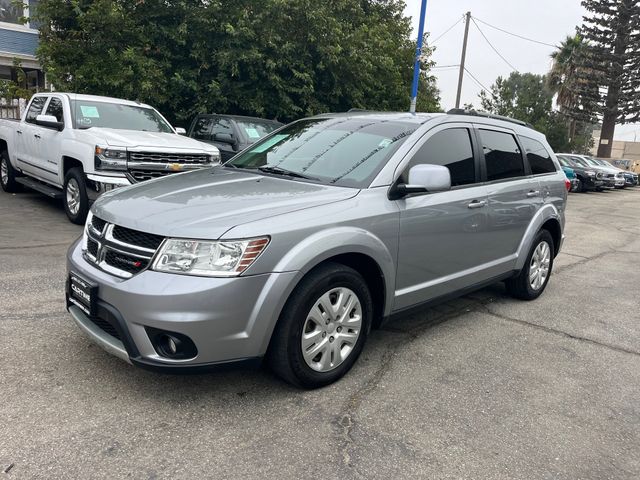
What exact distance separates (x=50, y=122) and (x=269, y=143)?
188 inches

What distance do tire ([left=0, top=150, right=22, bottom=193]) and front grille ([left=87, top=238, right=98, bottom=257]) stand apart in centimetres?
736

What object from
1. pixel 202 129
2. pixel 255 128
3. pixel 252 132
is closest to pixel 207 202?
pixel 252 132

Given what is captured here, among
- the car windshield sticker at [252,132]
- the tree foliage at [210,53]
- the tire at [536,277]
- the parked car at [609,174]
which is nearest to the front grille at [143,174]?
the car windshield sticker at [252,132]

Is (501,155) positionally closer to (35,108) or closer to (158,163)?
(158,163)

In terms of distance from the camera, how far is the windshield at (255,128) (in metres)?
10.3

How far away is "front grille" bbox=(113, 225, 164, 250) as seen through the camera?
Result: 2910 mm

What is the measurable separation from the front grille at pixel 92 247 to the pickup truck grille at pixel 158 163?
151 inches

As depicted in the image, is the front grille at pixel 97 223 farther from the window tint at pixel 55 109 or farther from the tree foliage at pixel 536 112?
the tree foliage at pixel 536 112

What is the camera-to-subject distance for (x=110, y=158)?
702 centimetres

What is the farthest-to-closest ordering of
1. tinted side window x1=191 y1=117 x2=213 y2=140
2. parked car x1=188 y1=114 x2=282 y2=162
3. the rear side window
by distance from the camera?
tinted side window x1=191 y1=117 x2=213 y2=140, parked car x1=188 y1=114 x2=282 y2=162, the rear side window

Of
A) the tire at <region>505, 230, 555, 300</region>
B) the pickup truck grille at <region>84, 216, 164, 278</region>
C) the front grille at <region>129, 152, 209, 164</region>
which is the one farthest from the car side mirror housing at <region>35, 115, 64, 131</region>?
the tire at <region>505, 230, 555, 300</region>

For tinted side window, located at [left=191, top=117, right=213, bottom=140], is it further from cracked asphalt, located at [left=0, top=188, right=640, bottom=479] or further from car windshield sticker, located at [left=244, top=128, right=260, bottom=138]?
cracked asphalt, located at [left=0, top=188, right=640, bottom=479]

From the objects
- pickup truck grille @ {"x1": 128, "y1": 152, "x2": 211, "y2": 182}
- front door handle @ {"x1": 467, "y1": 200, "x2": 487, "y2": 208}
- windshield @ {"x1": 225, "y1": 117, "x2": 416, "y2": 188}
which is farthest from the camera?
pickup truck grille @ {"x1": 128, "y1": 152, "x2": 211, "y2": 182}

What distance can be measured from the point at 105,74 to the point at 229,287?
10.7m
